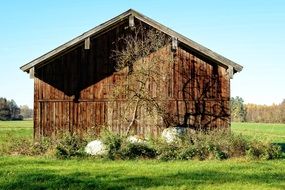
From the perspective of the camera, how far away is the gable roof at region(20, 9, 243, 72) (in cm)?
2394

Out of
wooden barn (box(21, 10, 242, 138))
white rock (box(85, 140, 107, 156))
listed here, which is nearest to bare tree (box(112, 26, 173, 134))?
wooden barn (box(21, 10, 242, 138))

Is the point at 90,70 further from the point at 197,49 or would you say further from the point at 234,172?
the point at 234,172

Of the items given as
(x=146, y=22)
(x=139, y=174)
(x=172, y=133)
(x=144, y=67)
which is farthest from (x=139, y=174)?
(x=146, y=22)

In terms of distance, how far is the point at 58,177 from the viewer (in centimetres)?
1465

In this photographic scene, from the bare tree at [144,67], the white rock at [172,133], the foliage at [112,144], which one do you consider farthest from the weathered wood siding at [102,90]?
the foliage at [112,144]

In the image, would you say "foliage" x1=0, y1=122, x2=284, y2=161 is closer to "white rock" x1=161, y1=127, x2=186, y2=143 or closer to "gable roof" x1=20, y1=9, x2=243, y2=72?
"white rock" x1=161, y1=127, x2=186, y2=143

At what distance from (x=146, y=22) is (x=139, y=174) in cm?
1156

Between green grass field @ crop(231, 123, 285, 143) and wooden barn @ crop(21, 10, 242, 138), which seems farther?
green grass field @ crop(231, 123, 285, 143)

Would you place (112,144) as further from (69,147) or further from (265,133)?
(265,133)

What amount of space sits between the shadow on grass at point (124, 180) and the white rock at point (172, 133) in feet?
16.8

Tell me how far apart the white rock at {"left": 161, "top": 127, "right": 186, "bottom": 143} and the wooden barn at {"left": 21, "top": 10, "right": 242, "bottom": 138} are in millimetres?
1077

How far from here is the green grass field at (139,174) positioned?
1358 centimetres

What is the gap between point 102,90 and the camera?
83.4ft

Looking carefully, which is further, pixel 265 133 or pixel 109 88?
pixel 265 133
